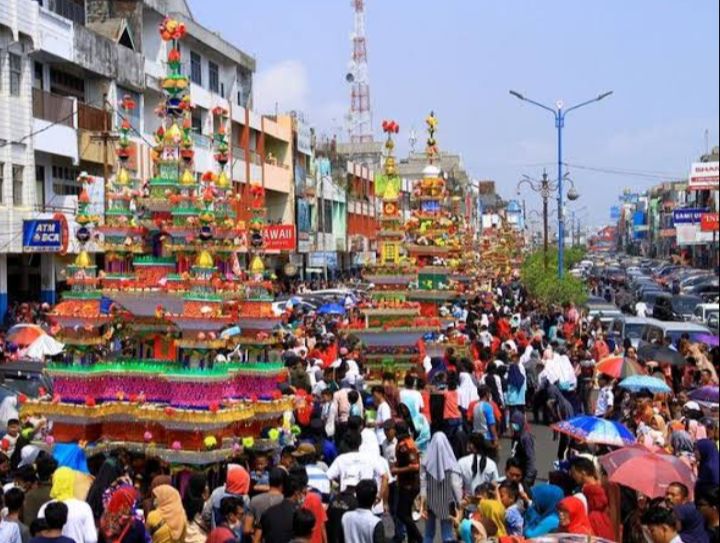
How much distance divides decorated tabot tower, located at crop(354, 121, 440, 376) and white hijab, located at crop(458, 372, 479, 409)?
5.17 m

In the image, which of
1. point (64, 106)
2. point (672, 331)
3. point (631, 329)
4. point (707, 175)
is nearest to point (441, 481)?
point (707, 175)

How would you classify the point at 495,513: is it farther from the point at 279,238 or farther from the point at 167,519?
the point at 279,238

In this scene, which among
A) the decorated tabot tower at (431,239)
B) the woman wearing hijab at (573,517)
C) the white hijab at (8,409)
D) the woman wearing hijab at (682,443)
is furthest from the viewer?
the decorated tabot tower at (431,239)

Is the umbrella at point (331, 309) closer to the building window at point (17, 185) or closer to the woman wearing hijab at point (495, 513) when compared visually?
the building window at point (17, 185)

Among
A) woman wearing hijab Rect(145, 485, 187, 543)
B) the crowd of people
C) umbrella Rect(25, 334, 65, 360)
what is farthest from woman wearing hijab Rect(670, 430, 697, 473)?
umbrella Rect(25, 334, 65, 360)

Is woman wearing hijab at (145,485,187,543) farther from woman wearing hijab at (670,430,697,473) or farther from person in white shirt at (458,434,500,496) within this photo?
woman wearing hijab at (670,430,697,473)

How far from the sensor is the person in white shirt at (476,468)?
10.4m

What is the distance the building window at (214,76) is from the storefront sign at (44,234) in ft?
71.8

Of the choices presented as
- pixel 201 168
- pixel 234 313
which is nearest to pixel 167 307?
pixel 234 313

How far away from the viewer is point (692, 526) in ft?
25.7

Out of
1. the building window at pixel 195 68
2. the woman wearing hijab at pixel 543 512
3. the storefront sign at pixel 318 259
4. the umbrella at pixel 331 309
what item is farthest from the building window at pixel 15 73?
the storefront sign at pixel 318 259

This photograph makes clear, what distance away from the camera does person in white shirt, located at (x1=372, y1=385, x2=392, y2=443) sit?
41.2 feet

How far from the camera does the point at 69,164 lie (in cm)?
3319

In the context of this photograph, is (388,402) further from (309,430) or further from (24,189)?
(24,189)
